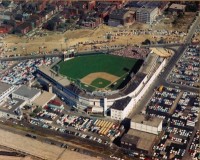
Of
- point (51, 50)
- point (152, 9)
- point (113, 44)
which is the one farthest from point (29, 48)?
point (152, 9)

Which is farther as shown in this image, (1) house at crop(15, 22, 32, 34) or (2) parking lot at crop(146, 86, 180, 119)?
(1) house at crop(15, 22, 32, 34)

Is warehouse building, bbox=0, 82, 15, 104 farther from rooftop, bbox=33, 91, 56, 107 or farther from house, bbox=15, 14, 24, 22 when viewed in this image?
house, bbox=15, 14, 24, 22

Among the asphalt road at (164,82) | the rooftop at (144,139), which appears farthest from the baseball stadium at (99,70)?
the rooftop at (144,139)

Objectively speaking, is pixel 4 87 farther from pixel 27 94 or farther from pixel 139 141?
pixel 139 141

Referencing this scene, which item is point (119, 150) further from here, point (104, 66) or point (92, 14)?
point (92, 14)

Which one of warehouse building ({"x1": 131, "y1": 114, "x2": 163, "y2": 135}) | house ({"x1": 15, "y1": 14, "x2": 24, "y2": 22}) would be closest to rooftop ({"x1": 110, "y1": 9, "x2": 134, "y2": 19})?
house ({"x1": 15, "y1": 14, "x2": 24, "y2": 22})

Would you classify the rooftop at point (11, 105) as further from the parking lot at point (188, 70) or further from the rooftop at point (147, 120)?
the parking lot at point (188, 70)

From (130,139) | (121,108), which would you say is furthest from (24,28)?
(130,139)
